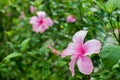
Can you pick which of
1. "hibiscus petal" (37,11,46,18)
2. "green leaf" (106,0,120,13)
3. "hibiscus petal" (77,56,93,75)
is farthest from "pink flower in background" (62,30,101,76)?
"hibiscus petal" (37,11,46,18)

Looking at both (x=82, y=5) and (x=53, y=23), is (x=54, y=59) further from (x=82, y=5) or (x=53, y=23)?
(x=82, y=5)

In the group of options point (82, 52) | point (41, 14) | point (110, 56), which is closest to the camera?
point (110, 56)

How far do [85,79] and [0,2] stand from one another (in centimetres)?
128

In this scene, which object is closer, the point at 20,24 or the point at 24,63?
the point at 24,63

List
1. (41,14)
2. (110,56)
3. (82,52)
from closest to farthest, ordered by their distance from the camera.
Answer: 1. (110,56)
2. (82,52)
3. (41,14)

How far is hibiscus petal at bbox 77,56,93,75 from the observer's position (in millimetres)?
1063

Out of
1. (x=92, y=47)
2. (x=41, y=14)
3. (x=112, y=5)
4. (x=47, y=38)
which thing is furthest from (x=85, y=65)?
(x=47, y=38)

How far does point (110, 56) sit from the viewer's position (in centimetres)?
99

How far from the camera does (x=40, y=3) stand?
2.16 metres

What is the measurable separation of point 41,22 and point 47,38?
16 cm

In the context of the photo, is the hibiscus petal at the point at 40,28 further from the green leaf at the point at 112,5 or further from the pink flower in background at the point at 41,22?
the green leaf at the point at 112,5

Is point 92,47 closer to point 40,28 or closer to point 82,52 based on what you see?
point 82,52

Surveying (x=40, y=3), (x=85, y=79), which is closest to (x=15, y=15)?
(x=40, y=3)

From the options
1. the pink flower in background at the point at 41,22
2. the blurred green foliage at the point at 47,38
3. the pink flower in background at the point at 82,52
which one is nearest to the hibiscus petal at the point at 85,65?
the pink flower in background at the point at 82,52
